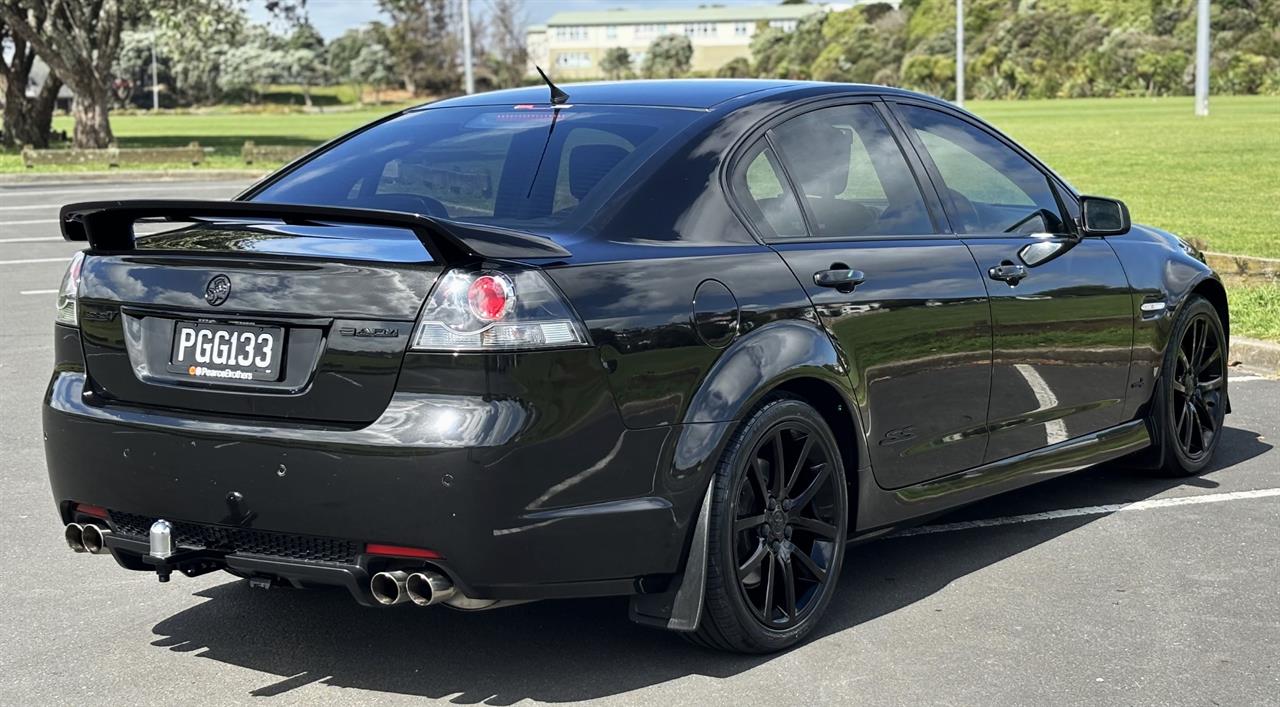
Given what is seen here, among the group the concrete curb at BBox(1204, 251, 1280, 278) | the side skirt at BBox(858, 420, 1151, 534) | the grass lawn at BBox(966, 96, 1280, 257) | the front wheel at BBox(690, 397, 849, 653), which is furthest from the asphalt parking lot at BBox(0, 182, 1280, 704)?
the grass lawn at BBox(966, 96, 1280, 257)

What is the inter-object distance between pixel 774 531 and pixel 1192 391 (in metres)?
2.98

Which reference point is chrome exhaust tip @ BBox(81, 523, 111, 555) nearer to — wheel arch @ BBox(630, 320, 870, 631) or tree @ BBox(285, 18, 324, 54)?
wheel arch @ BBox(630, 320, 870, 631)

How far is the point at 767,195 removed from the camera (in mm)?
4828

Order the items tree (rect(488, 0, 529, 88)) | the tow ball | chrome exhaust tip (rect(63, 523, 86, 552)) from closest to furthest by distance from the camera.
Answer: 1. the tow ball
2. chrome exhaust tip (rect(63, 523, 86, 552))
3. tree (rect(488, 0, 529, 88))

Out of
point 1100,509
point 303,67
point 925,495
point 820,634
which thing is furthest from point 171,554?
point 303,67

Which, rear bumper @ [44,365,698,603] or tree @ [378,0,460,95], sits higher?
tree @ [378,0,460,95]

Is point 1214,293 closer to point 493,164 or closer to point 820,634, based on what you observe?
point 820,634

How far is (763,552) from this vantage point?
4559 millimetres

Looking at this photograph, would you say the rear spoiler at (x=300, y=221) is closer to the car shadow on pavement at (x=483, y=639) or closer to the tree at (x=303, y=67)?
the car shadow on pavement at (x=483, y=639)

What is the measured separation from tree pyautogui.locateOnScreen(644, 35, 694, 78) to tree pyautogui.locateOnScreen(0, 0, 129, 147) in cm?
12702

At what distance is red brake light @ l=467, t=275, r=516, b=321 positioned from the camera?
387 centimetres

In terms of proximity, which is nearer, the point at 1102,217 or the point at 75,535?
the point at 75,535

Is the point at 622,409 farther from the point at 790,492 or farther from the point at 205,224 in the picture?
the point at 205,224

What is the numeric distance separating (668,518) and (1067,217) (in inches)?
101
